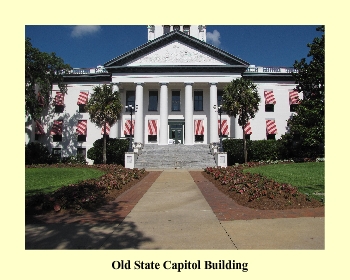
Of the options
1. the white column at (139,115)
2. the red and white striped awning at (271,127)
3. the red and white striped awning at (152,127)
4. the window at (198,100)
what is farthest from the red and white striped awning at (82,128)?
the red and white striped awning at (271,127)

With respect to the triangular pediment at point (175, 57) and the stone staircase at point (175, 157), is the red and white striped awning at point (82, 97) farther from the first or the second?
the stone staircase at point (175, 157)

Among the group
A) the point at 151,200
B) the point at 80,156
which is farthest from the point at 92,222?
the point at 80,156

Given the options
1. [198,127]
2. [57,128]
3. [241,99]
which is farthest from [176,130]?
[57,128]

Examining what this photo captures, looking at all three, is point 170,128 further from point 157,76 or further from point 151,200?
point 151,200

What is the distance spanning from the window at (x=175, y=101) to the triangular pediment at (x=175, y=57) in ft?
15.0

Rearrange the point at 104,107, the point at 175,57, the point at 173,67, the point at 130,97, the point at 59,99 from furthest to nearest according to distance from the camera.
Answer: the point at 130,97 < the point at 59,99 < the point at 175,57 < the point at 173,67 < the point at 104,107

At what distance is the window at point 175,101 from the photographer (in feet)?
129

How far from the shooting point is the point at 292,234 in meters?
5.59

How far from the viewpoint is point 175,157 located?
30266mm

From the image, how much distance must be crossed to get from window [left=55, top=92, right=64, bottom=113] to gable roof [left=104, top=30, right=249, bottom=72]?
8.01m

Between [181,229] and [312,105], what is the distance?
25.5 metres

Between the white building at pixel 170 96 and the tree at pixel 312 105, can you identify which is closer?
the tree at pixel 312 105

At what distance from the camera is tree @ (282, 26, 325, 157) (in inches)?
1036

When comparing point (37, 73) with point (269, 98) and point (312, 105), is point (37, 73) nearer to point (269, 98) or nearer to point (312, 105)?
point (269, 98)
